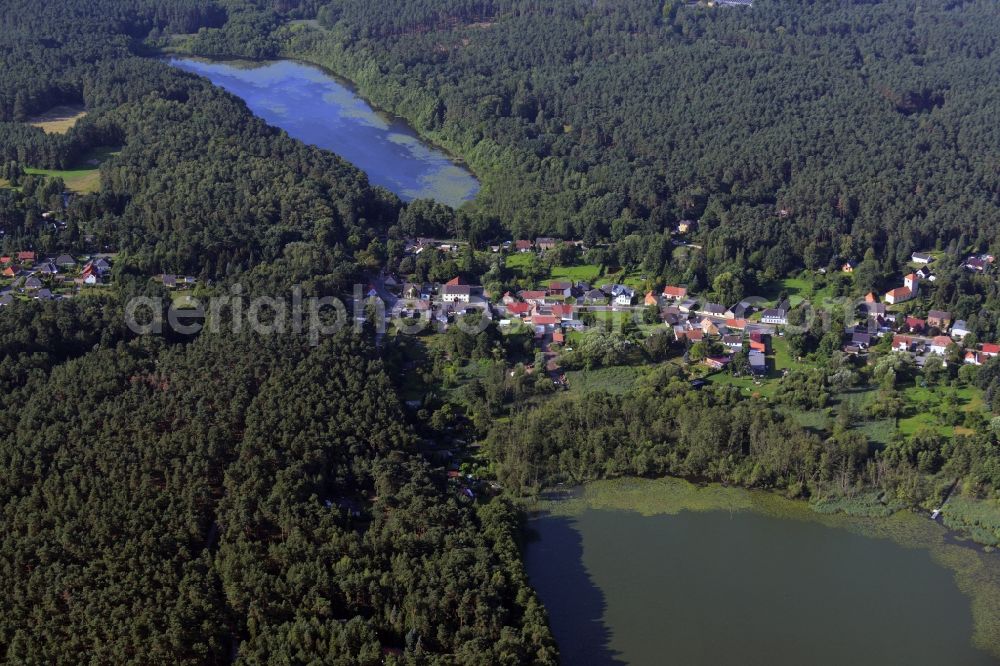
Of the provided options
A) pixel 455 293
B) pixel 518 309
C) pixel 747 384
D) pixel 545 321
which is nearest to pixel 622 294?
pixel 545 321

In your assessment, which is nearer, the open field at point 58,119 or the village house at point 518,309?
the village house at point 518,309

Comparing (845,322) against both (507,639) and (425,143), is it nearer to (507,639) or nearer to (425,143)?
(507,639)

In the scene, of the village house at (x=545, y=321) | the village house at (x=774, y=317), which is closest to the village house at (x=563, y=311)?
the village house at (x=545, y=321)

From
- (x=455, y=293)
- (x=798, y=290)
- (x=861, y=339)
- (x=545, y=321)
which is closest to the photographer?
(x=861, y=339)

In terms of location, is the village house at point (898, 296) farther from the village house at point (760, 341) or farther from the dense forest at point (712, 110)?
the village house at point (760, 341)

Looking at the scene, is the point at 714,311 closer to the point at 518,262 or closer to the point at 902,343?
the point at 902,343

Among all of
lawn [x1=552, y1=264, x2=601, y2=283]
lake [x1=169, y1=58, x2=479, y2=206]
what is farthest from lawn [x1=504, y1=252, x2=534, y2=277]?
lake [x1=169, y1=58, x2=479, y2=206]
